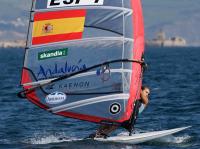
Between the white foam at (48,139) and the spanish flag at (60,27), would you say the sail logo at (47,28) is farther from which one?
the white foam at (48,139)

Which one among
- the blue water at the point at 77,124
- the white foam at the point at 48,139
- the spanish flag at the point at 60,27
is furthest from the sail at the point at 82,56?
the white foam at the point at 48,139

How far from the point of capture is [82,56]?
18.2m

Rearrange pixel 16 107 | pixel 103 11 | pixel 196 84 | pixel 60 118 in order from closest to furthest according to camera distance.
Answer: pixel 103 11 < pixel 60 118 < pixel 16 107 < pixel 196 84

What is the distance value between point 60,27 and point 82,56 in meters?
0.92

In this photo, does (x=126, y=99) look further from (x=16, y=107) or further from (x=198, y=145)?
(x=16, y=107)

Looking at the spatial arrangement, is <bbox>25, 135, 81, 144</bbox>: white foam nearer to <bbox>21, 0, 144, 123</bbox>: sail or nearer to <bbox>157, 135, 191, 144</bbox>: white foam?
<bbox>21, 0, 144, 123</bbox>: sail

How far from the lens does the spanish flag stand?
1812cm

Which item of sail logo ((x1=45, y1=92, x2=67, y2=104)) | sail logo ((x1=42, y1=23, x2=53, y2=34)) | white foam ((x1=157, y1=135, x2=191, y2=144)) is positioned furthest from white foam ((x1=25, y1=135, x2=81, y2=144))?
sail logo ((x1=42, y1=23, x2=53, y2=34))

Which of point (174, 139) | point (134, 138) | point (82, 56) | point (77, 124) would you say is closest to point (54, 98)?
point (82, 56)

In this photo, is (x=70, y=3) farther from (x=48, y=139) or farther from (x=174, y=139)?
(x=174, y=139)

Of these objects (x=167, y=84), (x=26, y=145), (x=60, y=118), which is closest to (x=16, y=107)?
(x=60, y=118)

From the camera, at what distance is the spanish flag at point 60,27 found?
18.1 meters

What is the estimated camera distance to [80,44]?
18.2 meters

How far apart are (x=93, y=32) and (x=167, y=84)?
23.2 m
